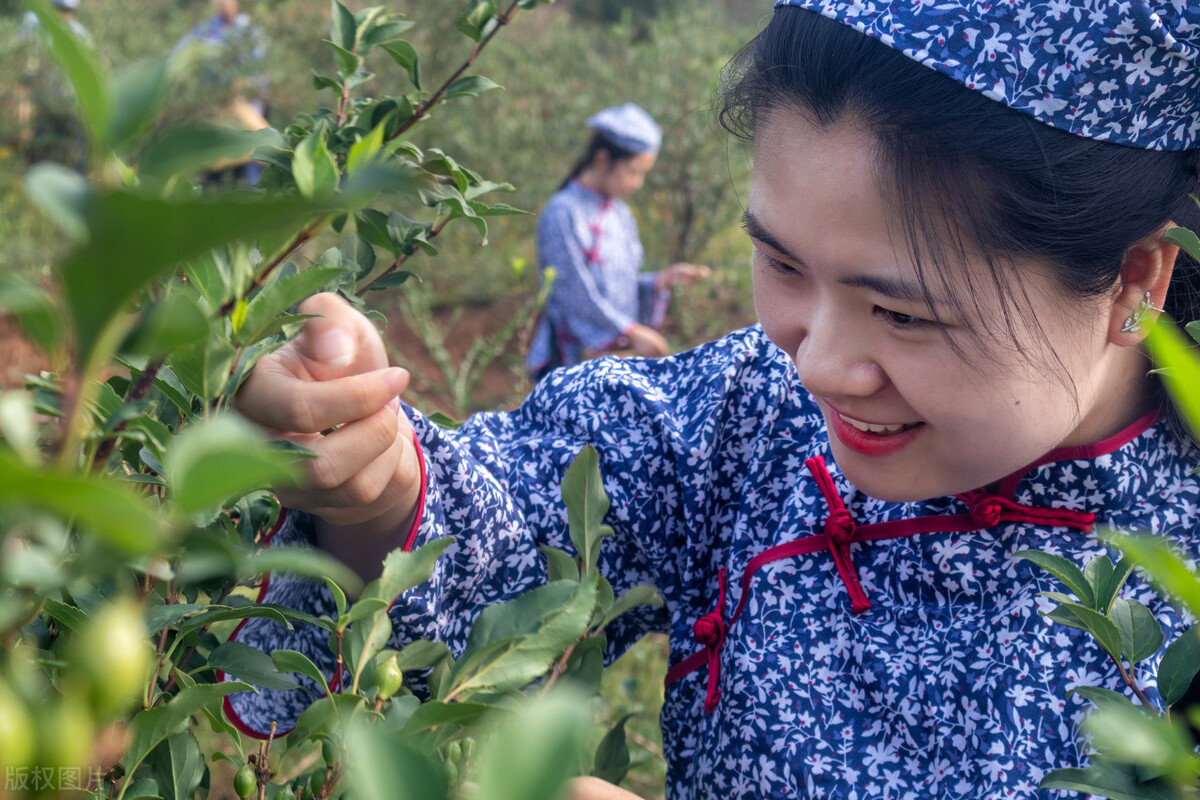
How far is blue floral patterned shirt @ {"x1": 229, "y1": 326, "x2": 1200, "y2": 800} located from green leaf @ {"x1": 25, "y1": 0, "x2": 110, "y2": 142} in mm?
→ 652

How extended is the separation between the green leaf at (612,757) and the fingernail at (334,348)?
0.37 meters

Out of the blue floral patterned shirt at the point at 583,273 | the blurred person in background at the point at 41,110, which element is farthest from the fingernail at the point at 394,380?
the blurred person in background at the point at 41,110

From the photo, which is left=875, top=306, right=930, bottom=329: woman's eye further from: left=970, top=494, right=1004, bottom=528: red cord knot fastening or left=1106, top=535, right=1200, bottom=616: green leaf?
left=1106, top=535, right=1200, bottom=616: green leaf

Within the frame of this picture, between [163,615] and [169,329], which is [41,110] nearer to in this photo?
[163,615]

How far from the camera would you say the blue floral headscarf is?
31.3 inches

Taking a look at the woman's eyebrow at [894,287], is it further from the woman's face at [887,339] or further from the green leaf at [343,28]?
the green leaf at [343,28]

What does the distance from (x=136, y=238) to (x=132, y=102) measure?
45mm

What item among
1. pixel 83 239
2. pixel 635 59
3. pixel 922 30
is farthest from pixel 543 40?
pixel 83 239

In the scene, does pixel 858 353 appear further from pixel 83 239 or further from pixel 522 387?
pixel 522 387

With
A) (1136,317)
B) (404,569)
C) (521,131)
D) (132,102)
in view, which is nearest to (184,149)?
(132,102)

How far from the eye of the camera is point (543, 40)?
26.3 ft

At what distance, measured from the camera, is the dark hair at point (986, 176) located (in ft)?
2.62

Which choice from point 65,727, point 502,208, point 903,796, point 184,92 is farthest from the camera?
point 184,92

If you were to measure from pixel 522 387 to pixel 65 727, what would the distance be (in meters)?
1.73
